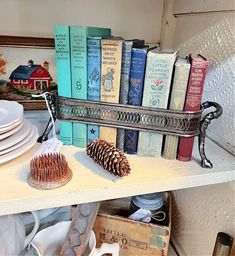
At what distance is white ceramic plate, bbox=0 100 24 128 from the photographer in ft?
1.52

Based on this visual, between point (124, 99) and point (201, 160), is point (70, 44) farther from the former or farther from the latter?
point (201, 160)

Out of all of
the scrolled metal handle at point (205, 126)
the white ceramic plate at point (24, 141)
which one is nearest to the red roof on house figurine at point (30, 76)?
the white ceramic plate at point (24, 141)

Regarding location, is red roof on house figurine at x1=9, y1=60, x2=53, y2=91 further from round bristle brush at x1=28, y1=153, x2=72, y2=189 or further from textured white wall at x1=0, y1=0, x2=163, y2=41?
round bristle brush at x1=28, y1=153, x2=72, y2=189

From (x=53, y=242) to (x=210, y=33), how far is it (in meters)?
0.61

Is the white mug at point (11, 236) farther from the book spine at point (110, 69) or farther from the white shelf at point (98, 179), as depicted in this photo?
the book spine at point (110, 69)

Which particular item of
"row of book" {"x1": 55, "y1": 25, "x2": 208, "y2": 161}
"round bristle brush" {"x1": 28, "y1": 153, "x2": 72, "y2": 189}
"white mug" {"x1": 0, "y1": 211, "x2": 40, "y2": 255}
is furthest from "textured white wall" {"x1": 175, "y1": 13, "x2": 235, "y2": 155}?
"white mug" {"x1": 0, "y1": 211, "x2": 40, "y2": 255}

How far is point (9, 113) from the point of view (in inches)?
19.7

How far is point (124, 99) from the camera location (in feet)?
1.64

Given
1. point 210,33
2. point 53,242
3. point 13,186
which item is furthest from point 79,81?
point 53,242

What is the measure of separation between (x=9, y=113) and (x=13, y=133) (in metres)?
0.05

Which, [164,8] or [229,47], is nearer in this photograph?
[229,47]

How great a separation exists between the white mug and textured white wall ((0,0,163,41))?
43cm

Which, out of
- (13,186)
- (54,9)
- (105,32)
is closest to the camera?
(13,186)

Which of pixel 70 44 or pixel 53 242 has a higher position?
pixel 70 44
